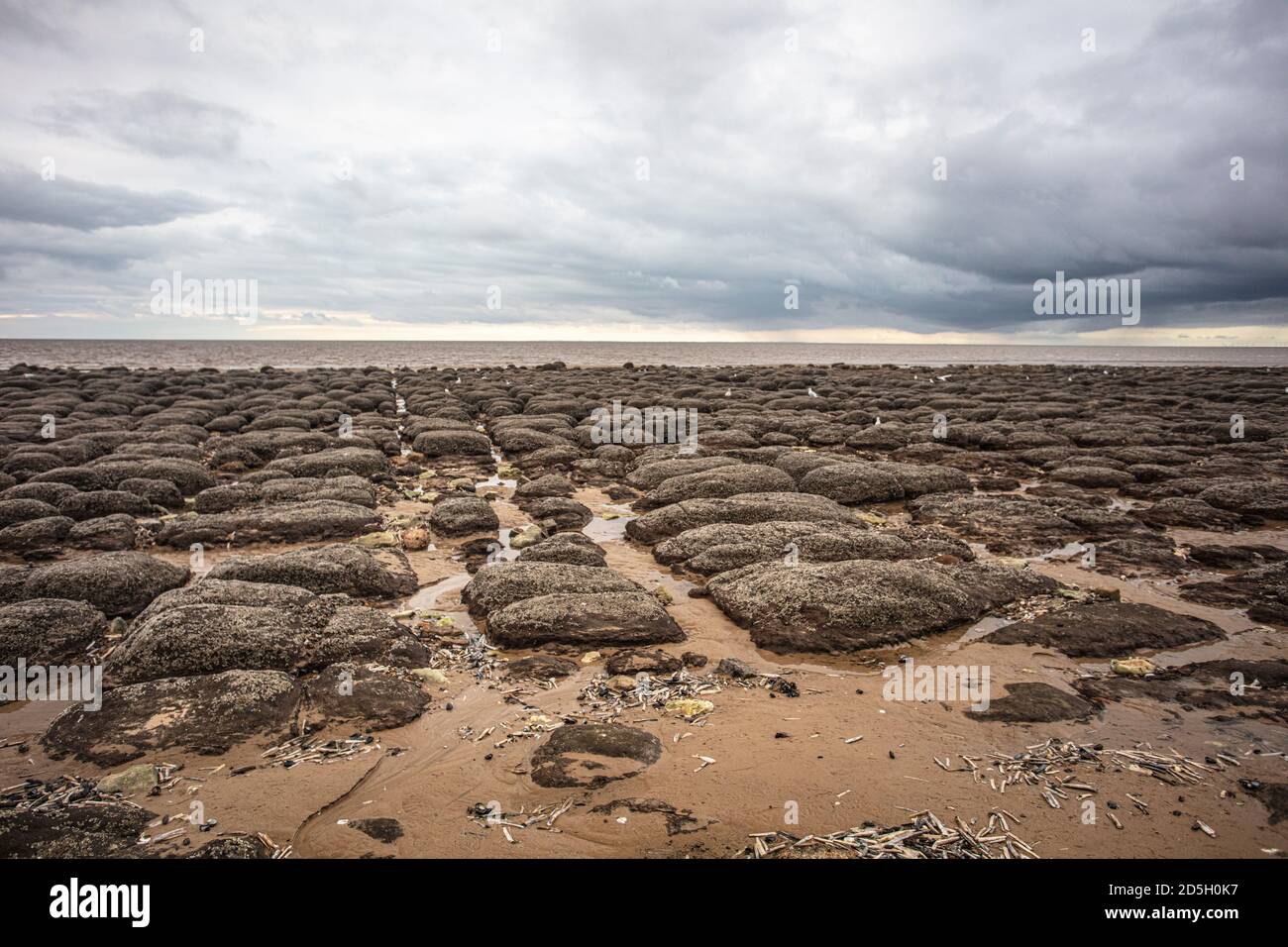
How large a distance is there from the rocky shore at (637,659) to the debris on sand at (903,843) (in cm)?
6

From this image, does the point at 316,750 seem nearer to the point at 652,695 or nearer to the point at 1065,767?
Result: the point at 652,695

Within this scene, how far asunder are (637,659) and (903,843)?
3.64 metres

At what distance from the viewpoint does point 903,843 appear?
4711mm

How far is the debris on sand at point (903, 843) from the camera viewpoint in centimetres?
461

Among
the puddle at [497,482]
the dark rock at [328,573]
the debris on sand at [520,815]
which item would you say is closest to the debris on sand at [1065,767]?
the debris on sand at [520,815]

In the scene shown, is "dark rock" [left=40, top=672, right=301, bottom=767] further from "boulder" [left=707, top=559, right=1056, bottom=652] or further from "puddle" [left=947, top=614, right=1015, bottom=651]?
"puddle" [left=947, top=614, right=1015, bottom=651]

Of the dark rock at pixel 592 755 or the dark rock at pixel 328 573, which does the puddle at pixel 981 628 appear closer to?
the dark rock at pixel 592 755

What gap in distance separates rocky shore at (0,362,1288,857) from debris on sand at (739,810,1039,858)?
0.06 m

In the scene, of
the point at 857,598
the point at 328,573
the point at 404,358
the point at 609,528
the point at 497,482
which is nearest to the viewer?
the point at 857,598

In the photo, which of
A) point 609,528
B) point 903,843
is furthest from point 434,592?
point 903,843

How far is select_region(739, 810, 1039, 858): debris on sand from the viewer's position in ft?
15.1

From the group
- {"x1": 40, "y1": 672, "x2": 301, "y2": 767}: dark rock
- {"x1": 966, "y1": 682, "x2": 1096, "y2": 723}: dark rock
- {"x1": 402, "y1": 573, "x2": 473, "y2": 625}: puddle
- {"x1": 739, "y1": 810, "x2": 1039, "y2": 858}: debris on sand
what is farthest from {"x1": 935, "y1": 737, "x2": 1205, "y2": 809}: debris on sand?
{"x1": 402, "y1": 573, "x2": 473, "y2": 625}: puddle

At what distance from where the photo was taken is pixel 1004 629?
8625mm
